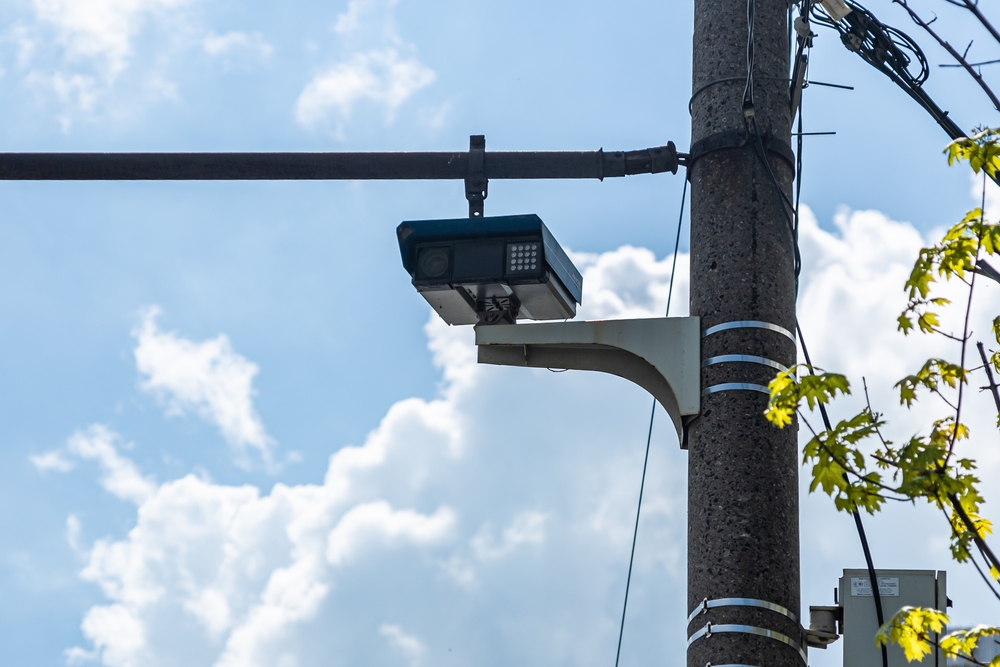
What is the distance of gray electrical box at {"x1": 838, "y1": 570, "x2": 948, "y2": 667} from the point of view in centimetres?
604

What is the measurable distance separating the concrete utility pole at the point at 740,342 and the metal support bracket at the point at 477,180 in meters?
1.34

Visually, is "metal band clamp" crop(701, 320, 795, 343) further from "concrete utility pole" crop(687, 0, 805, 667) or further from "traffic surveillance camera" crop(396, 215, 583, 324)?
"traffic surveillance camera" crop(396, 215, 583, 324)

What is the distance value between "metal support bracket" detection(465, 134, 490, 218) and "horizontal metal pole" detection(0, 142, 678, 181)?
21 millimetres

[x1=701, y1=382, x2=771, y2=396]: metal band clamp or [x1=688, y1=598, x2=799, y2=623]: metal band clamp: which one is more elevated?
[x1=701, y1=382, x2=771, y2=396]: metal band clamp

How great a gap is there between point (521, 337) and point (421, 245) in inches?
28.8

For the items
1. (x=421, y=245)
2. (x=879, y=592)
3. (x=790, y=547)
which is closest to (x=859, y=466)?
(x=790, y=547)

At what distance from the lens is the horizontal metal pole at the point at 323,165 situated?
7.57 metres

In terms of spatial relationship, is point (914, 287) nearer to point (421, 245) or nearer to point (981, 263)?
point (981, 263)

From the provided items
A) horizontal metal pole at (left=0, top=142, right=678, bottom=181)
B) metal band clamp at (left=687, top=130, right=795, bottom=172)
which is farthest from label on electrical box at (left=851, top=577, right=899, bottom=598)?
horizontal metal pole at (left=0, top=142, right=678, bottom=181)

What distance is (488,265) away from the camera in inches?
272

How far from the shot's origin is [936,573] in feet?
20.3

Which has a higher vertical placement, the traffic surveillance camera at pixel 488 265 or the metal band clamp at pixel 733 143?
the metal band clamp at pixel 733 143

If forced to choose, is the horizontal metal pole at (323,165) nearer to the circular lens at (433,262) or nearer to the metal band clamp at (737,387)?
the circular lens at (433,262)

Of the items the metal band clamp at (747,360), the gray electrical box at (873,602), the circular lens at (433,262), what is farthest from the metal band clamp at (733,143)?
the gray electrical box at (873,602)
